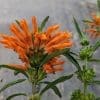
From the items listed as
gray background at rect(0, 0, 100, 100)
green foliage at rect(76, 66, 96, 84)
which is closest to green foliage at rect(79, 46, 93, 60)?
green foliage at rect(76, 66, 96, 84)

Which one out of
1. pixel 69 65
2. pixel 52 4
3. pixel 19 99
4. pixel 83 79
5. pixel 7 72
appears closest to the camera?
pixel 83 79

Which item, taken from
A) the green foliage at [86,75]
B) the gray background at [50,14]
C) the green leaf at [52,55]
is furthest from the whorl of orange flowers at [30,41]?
the gray background at [50,14]

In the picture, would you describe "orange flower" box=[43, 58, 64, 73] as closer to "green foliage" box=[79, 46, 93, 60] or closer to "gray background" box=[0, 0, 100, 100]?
"green foliage" box=[79, 46, 93, 60]

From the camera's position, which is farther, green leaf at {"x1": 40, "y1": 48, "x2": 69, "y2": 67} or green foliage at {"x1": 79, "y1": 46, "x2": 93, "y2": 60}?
green foliage at {"x1": 79, "y1": 46, "x2": 93, "y2": 60}

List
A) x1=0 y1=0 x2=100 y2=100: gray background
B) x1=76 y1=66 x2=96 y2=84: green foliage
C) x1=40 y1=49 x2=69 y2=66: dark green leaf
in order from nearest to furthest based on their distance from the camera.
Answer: x1=40 y1=49 x2=69 y2=66: dark green leaf
x1=76 y1=66 x2=96 y2=84: green foliage
x1=0 y1=0 x2=100 y2=100: gray background

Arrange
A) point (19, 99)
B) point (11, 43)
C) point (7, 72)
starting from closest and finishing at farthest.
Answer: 1. point (11, 43)
2. point (19, 99)
3. point (7, 72)

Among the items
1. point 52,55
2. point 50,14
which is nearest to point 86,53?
point 52,55

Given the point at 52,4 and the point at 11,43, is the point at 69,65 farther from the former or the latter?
the point at 11,43

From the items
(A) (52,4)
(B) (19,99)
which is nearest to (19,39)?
(B) (19,99)

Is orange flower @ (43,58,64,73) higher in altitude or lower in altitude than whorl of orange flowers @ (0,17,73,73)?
lower

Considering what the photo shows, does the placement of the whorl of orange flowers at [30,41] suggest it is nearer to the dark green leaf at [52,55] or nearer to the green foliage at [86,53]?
the dark green leaf at [52,55]

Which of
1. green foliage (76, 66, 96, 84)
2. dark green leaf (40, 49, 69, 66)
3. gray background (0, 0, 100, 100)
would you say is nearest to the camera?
dark green leaf (40, 49, 69, 66)
